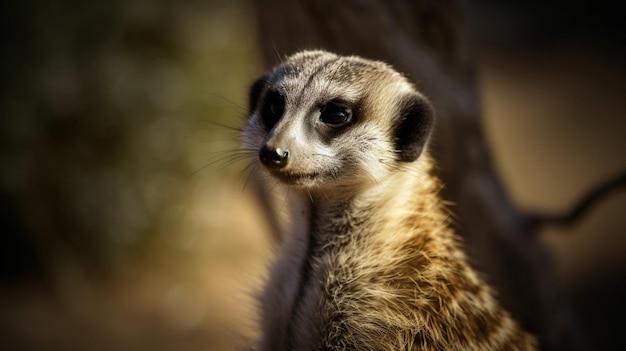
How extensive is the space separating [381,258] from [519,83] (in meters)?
6.68

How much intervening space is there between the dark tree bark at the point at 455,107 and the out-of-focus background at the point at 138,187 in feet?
6.29

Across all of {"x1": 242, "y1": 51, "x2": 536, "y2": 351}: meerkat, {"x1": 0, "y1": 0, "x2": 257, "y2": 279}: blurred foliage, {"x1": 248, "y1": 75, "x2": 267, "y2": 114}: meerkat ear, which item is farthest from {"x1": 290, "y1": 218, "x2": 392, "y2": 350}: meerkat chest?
{"x1": 0, "y1": 0, "x2": 257, "y2": 279}: blurred foliage

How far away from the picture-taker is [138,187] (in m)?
5.32

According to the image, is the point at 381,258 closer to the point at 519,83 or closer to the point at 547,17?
the point at 519,83

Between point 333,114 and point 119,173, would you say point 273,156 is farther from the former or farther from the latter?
point 119,173

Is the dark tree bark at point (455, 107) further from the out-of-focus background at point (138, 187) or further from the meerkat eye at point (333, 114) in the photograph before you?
the out-of-focus background at point (138, 187)

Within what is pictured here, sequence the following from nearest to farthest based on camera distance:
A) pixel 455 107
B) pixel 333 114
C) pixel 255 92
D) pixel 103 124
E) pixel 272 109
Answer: pixel 333 114
pixel 272 109
pixel 255 92
pixel 455 107
pixel 103 124

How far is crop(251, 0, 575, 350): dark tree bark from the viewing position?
225cm

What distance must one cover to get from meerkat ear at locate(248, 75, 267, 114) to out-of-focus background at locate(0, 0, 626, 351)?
267cm

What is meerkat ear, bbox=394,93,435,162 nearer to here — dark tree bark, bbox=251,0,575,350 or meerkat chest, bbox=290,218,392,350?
meerkat chest, bbox=290,218,392,350

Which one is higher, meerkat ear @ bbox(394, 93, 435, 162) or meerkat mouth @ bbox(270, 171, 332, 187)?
meerkat ear @ bbox(394, 93, 435, 162)

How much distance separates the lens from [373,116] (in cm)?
168

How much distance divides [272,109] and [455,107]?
0.85 metres

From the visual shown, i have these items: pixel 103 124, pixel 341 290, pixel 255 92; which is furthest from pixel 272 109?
pixel 103 124
